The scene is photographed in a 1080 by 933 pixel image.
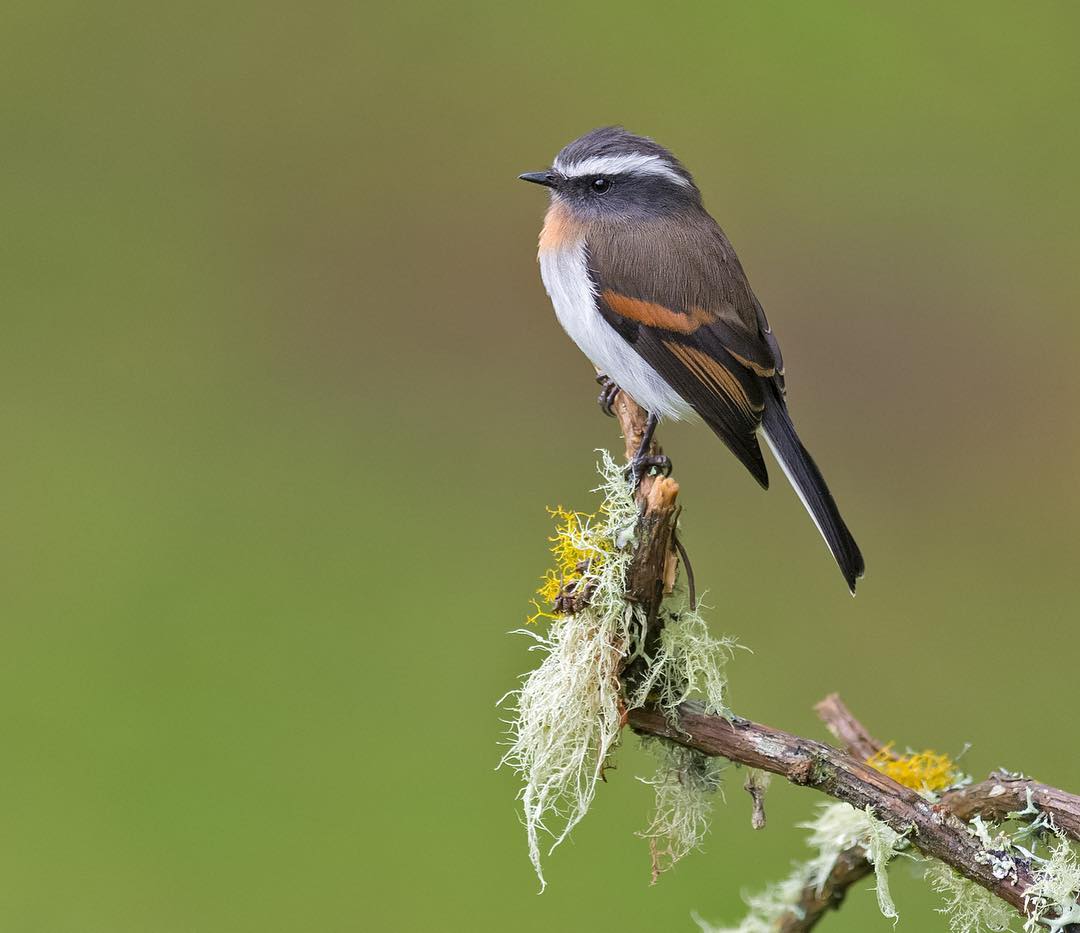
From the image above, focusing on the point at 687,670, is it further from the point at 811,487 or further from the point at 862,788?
the point at 811,487

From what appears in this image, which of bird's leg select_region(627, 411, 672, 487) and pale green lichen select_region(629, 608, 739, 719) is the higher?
bird's leg select_region(627, 411, 672, 487)

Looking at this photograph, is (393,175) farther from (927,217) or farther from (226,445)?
(927,217)

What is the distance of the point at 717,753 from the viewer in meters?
2.38

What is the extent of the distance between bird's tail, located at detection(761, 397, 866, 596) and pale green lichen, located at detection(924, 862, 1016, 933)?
3.10ft

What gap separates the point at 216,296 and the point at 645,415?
4056mm

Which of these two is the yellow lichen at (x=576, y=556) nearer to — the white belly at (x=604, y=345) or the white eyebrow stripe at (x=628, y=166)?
the white belly at (x=604, y=345)

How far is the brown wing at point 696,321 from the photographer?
3486 millimetres

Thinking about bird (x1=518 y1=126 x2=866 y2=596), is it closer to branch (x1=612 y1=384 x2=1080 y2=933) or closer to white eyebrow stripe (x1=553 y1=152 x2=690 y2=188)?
white eyebrow stripe (x1=553 y1=152 x2=690 y2=188)

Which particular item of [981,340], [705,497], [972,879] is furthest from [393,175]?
[972,879]

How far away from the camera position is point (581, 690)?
8.12 ft

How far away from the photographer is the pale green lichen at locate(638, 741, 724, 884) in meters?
2.59

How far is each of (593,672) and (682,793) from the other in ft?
1.09

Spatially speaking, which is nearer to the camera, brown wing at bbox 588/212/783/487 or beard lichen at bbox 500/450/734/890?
beard lichen at bbox 500/450/734/890

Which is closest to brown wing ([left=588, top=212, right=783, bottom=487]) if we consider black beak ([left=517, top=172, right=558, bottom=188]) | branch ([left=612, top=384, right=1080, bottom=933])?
black beak ([left=517, top=172, right=558, bottom=188])
